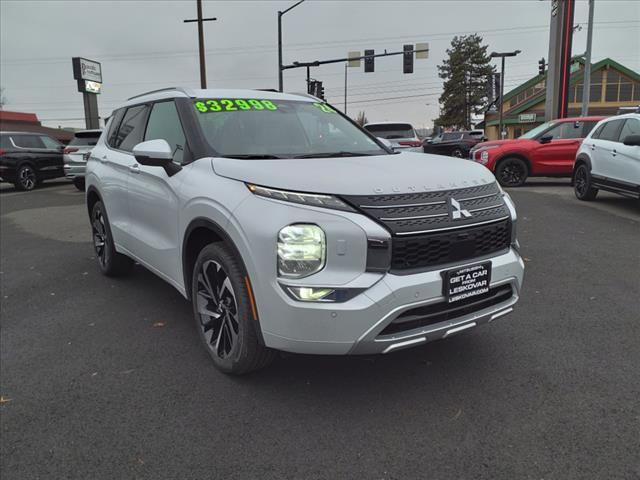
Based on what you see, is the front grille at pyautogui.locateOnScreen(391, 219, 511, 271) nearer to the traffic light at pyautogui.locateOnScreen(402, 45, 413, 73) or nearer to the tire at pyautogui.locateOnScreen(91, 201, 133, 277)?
the tire at pyautogui.locateOnScreen(91, 201, 133, 277)

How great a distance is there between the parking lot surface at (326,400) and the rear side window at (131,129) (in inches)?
58.1

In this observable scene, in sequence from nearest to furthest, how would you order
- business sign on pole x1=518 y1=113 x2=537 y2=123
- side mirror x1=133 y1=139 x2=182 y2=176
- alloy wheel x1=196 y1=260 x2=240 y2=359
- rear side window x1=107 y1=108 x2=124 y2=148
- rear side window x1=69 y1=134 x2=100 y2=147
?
alloy wheel x1=196 y1=260 x2=240 y2=359 → side mirror x1=133 y1=139 x2=182 y2=176 → rear side window x1=107 y1=108 x2=124 y2=148 → rear side window x1=69 y1=134 x2=100 y2=147 → business sign on pole x1=518 y1=113 x2=537 y2=123

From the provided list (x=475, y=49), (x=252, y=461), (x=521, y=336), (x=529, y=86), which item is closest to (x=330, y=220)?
(x=252, y=461)

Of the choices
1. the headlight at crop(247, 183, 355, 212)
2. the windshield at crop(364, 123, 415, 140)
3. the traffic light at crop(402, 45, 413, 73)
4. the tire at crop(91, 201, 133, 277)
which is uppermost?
the traffic light at crop(402, 45, 413, 73)

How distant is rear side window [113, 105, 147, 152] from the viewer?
447 cm

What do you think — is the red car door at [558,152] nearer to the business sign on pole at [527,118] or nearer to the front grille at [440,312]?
the front grille at [440,312]

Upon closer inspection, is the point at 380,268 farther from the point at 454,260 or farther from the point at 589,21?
the point at 589,21

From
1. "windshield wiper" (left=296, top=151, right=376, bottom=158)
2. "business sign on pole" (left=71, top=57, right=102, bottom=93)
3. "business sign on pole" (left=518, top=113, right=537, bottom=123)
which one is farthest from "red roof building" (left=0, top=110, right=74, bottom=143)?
"windshield wiper" (left=296, top=151, right=376, bottom=158)

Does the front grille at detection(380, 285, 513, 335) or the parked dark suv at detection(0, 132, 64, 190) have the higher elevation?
the parked dark suv at detection(0, 132, 64, 190)

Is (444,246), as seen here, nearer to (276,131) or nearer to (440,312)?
(440,312)

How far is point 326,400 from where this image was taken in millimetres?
2906

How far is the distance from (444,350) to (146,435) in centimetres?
198

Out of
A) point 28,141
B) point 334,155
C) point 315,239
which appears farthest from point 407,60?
point 315,239

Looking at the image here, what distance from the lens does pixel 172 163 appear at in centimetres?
341
